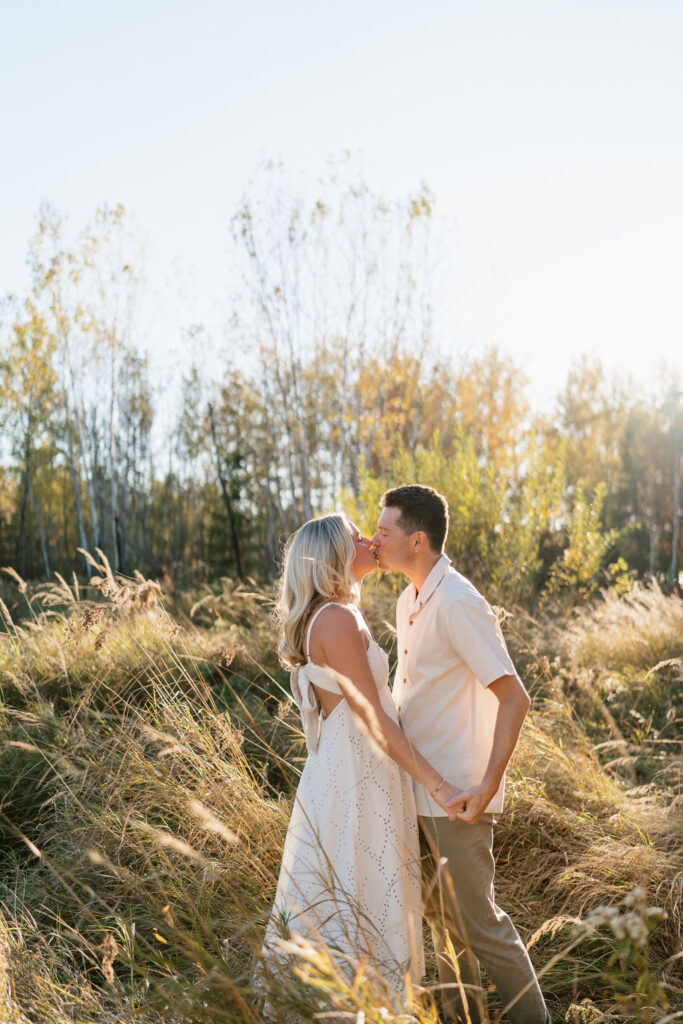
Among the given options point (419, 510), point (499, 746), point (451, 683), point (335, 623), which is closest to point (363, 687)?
point (335, 623)

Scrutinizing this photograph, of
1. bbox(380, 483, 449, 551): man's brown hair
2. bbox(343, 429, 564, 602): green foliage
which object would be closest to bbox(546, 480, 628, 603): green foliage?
bbox(343, 429, 564, 602): green foliage

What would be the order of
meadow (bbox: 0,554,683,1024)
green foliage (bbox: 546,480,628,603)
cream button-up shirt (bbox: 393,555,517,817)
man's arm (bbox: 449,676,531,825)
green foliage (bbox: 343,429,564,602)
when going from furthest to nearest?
green foliage (bbox: 546,480,628,603), green foliage (bbox: 343,429,564,602), cream button-up shirt (bbox: 393,555,517,817), man's arm (bbox: 449,676,531,825), meadow (bbox: 0,554,683,1024)

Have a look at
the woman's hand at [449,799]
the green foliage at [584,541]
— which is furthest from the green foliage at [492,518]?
the woman's hand at [449,799]

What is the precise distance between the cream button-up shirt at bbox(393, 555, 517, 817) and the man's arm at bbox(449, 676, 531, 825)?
0.07 meters

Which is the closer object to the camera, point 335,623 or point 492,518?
point 335,623

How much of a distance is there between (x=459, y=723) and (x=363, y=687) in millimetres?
397

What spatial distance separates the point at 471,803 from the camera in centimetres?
249

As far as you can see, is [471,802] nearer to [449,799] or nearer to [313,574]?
[449,799]

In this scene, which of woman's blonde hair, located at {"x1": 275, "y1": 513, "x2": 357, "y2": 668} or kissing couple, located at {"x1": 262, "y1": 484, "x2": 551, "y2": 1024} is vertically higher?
woman's blonde hair, located at {"x1": 275, "y1": 513, "x2": 357, "y2": 668}

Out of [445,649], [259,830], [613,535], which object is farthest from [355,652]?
[613,535]

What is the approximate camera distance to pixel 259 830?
348 cm

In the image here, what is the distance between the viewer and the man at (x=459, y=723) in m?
2.54

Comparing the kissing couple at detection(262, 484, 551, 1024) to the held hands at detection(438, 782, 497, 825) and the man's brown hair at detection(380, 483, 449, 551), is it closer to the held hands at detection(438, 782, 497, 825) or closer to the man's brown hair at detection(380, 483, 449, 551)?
the held hands at detection(438, 782, 497, 825)

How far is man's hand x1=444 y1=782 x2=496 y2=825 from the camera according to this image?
2.48 m
